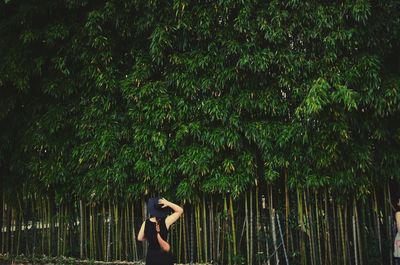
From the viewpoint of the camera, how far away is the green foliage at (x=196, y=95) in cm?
498

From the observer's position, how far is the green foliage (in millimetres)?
4977

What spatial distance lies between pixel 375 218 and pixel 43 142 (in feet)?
14.1

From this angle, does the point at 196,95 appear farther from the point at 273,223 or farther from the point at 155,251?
the point at 155,251

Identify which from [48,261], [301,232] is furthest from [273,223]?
[48,261]

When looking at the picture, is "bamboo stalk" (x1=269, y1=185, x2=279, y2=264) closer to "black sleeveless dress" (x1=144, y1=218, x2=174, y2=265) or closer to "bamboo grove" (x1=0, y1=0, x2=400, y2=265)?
"bamboo grove" (x1=0, y1=0, x2=400, y2=265)

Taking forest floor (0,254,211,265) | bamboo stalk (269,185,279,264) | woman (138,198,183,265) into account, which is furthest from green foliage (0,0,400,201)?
woman (138,198,183,265)

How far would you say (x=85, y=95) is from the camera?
5945mm

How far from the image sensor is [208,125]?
5.43 meters

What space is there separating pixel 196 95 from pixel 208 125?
393 millimetres

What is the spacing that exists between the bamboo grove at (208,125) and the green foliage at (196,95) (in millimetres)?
17

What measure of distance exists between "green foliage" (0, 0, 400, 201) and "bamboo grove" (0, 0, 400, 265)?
0.02 metres

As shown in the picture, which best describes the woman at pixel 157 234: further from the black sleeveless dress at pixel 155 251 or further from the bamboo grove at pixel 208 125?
the bamboo grove at pixel 208 125

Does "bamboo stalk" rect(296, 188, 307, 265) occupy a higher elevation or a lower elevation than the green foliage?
lower

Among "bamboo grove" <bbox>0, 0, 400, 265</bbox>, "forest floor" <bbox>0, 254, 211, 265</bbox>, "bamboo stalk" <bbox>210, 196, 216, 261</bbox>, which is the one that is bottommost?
"forest floor" <bbox>0, 254, 211, 265</bbox>
